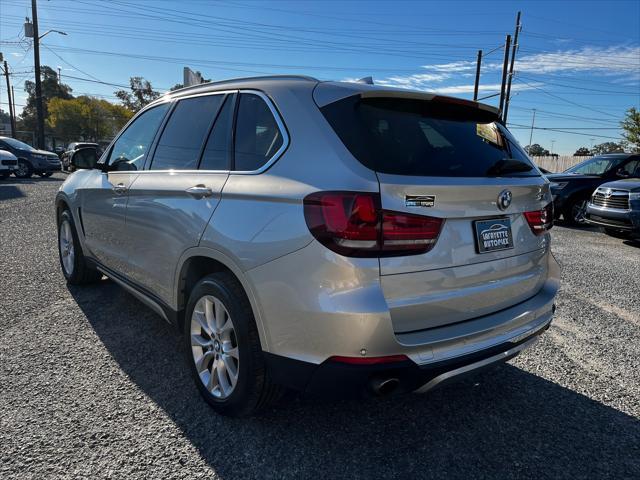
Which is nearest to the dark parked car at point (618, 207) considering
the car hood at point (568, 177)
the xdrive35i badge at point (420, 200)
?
the car hood at point (568, 177)

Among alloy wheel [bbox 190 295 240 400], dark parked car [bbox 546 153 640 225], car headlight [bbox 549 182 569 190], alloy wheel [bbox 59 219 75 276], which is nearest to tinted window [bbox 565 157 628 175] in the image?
dark parked car [bbox 546 153 640 225]

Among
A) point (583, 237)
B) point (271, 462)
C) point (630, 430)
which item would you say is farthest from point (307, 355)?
point (583, 237)

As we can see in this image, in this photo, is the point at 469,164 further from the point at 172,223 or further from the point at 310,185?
the point at 172,223

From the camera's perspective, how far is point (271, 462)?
7.41 feet

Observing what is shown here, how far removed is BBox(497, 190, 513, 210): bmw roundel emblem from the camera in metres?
2.31

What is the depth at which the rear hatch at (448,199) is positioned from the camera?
2006 millimetres

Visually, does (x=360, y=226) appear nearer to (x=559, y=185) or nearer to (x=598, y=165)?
(x=559, y=185)

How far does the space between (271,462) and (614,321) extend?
3601 mm

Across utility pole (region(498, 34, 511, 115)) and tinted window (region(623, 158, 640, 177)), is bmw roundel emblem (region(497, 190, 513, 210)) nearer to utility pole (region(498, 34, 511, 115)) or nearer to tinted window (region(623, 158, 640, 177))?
tinted window (region(623, 158, 640, 177))

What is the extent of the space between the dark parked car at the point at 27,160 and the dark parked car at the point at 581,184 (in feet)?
66.5

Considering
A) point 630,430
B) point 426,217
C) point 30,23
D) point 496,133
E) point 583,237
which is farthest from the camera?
point 30,23

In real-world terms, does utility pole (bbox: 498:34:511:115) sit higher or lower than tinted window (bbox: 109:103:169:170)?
higher

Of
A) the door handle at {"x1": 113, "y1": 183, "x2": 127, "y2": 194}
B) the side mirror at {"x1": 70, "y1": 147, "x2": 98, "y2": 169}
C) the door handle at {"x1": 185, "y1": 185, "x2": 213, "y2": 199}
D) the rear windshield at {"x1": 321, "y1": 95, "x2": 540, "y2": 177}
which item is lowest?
the door handle at {"x1": 113, "y1": 183, "x2": 127, "y2": 194}

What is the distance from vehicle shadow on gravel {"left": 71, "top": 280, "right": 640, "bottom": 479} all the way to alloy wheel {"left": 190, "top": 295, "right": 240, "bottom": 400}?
0.20 metres
